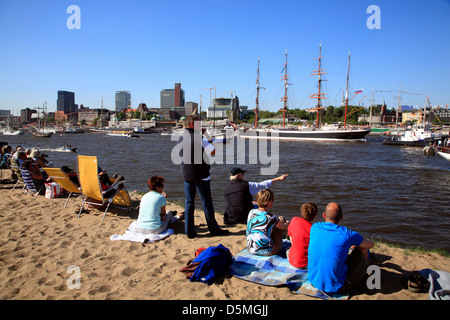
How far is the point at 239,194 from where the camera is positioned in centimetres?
522

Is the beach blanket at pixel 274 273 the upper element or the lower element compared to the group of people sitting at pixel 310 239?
lower

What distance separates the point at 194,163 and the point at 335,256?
2392 millimetres

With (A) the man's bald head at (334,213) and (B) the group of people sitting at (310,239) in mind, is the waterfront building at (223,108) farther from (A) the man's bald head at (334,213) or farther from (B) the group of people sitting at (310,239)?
(A) the man's bald head at (334,213)

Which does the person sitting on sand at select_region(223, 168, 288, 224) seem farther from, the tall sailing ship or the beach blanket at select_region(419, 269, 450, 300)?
the tall sailing ship

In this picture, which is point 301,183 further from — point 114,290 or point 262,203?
point 114,290

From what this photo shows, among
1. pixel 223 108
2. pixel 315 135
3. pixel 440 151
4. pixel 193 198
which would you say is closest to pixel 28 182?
pixel 193 198

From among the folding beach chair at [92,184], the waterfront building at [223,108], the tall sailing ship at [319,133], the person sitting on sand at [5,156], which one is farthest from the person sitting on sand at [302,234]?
the waterfront building at [223,108]

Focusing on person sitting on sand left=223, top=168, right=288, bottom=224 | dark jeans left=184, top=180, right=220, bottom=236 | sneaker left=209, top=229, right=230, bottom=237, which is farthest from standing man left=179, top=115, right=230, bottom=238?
person sitting on sand left=223, top=168, right=288, bottom=224

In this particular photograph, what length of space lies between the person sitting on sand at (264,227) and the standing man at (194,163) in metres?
1.03

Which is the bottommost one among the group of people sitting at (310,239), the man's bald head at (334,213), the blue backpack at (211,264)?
the blue backpack at (211,264)

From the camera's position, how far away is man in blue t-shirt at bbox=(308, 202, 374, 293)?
2982mm

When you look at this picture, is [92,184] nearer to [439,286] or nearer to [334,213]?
[334,213]

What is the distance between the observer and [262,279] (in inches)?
131

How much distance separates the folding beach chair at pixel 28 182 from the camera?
742cm
